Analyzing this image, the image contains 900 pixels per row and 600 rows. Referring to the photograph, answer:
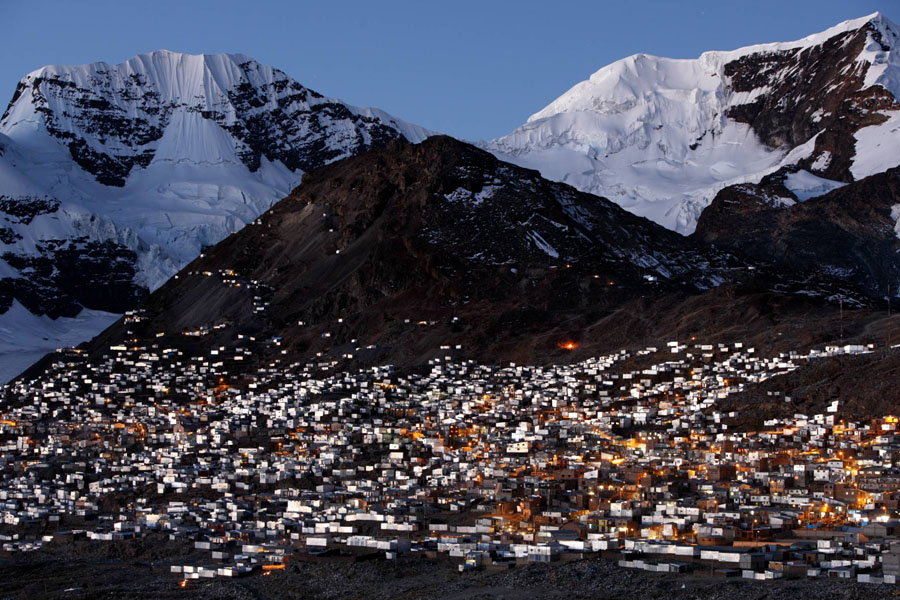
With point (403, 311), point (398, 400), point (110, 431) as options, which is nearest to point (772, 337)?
point (398, 400)

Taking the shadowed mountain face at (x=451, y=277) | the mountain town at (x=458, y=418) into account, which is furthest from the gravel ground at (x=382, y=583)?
the shadowed mountain face at (x=451, y=277)

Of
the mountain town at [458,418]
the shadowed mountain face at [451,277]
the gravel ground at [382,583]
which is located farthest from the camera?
the shadowed mountain face at [451,277]

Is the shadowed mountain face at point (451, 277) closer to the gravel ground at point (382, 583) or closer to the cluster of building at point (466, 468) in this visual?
the cluster of building at point (466, 468)

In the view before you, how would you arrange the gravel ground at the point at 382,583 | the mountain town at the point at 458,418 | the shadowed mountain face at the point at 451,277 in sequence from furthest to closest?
1. the shadowed mountain face at the point at 451,277
2. the mountain town at the point at 458,418
3. the gravel ground at the point at 382,583

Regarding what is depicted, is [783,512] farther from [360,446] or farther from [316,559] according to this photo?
[360,446]

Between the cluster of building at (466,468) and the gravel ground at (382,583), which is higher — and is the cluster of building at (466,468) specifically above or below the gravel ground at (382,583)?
above

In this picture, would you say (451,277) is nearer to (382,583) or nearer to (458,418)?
(458,418)

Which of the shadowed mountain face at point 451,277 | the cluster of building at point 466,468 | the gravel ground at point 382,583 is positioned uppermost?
the shadowed mountain face at point 451,277
